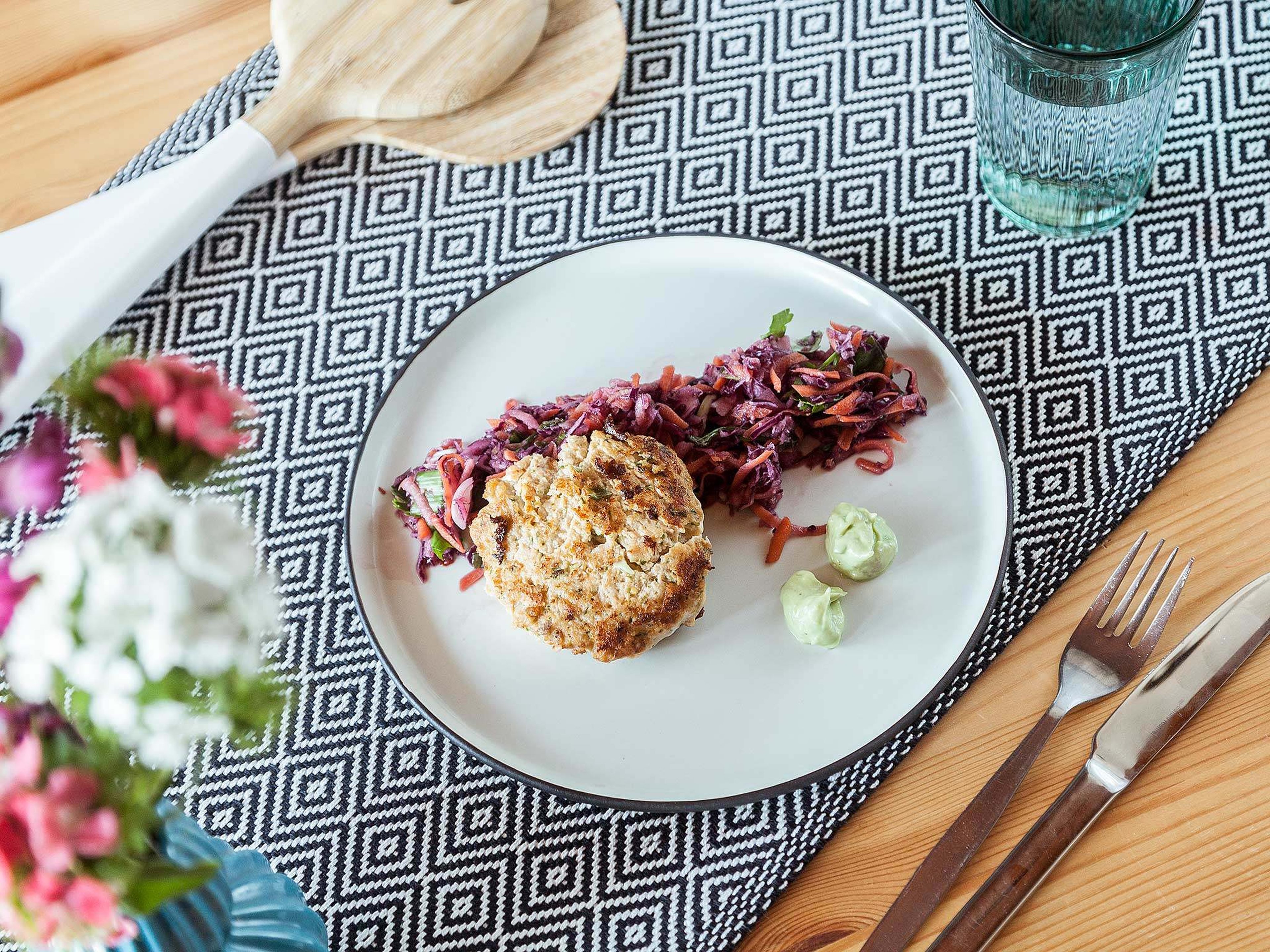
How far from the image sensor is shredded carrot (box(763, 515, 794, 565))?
1.62 meters

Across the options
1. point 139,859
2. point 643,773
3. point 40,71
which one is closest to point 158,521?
point 139,859

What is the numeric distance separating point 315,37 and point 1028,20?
4.05 feet

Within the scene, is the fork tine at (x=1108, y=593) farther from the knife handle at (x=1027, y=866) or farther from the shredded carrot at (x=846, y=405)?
the shredded carrot at (x=846, y=405)

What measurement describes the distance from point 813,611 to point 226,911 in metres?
0.81

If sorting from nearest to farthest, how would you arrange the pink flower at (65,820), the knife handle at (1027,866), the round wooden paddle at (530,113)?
1. the pink flower at (65,820)
2. the knife handle at (1027,866)
3. the round wooden paddle at (530,113)

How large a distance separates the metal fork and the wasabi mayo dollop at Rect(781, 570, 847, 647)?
0.28 metres

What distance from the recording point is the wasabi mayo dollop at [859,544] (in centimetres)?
155

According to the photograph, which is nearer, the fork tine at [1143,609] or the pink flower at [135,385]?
the pink flower at [135,385]

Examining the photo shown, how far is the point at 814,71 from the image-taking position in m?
2.11

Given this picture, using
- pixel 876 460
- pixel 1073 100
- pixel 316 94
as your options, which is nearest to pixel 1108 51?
pixel 1073 100

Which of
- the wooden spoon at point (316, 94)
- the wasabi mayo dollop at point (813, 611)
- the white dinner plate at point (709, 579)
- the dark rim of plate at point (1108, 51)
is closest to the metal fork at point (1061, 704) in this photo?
the white dinner plate at point (709, 579)

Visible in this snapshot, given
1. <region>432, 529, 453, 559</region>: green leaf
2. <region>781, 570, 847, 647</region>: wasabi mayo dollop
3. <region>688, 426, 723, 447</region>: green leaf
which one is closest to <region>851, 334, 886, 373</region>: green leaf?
<region>688, 426, 723, 447</region>: green leaf

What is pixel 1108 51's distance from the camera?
1559mm

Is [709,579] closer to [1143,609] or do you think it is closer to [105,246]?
[1143,609]
